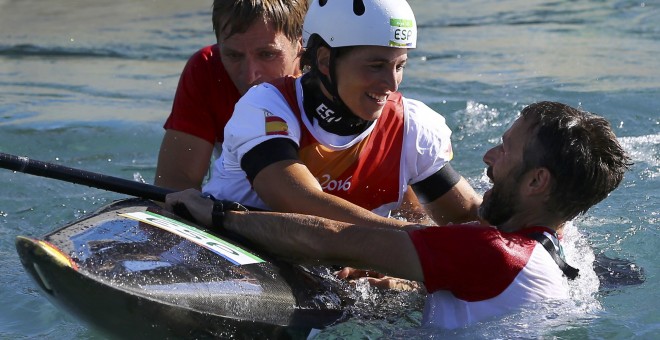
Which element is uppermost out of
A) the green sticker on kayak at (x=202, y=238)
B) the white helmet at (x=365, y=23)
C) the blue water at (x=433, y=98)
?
the white helmet at (x=365, y=23)

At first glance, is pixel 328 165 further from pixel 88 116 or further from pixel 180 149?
pixel 88 116

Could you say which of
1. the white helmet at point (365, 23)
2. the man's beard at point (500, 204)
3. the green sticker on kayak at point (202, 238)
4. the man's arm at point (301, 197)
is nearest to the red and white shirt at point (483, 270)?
the man's beard at point (500, 204)

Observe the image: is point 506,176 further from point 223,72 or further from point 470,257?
point 223,72

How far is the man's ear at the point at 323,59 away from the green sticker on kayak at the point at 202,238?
0.93m

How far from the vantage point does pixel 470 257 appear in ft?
13.0

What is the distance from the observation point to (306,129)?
4.80 m

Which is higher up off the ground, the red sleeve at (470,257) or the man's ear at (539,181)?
the man's ear at (539,181)

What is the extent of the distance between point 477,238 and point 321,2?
143 cm

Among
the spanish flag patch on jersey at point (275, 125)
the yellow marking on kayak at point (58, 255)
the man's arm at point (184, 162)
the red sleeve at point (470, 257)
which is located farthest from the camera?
the man's arm at point (184, 162)

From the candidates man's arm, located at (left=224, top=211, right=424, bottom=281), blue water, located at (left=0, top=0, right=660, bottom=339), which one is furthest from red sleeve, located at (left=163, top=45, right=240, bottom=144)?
man's arm, located at (left=224, top=211, right=424, bottom=281)

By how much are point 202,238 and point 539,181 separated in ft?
4.30

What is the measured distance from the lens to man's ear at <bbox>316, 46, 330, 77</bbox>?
474 centimetres

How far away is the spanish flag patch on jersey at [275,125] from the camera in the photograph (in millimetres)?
4574

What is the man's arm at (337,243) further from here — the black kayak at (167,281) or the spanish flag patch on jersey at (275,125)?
the spanish flag patch on jersey at (275,125)
